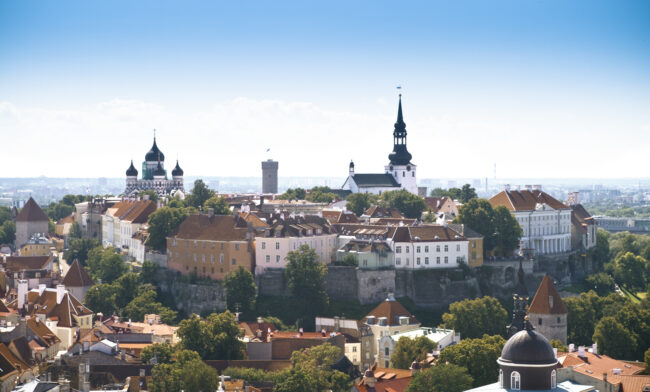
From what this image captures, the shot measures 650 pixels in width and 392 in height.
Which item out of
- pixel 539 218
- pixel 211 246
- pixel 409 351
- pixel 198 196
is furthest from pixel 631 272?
pixel 409 351

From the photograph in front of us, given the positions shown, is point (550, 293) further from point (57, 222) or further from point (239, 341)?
point (57, 222)

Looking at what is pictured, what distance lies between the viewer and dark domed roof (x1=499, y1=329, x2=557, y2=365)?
5444cm

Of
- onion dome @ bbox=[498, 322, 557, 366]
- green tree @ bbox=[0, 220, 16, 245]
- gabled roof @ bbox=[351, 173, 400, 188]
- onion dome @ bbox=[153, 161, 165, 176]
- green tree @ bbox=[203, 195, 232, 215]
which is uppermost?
onion dome @ bbox=[153, 161, 165, 176]

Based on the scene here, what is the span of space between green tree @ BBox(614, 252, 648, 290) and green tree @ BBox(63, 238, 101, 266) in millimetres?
52610

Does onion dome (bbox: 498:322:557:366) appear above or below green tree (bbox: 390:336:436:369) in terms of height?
above

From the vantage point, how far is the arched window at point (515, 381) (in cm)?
5481

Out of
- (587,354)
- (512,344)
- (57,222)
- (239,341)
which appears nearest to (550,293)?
(587,354)

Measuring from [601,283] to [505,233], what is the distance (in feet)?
44.1

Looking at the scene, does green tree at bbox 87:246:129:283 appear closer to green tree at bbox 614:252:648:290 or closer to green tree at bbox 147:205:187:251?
green tree at bbox 147:205:187:251

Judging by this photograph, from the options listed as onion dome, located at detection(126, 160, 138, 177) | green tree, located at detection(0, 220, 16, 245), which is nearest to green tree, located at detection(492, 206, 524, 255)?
green tree, located at detection(0, 220, 16, 245)

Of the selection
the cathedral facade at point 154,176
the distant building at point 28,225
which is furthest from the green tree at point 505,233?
the cathedral facade at point 154,176

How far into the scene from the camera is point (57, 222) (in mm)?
156750

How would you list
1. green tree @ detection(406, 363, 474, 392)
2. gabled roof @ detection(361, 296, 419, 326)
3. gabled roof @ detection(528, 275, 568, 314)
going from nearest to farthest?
green tree @ detection(406, 363, 474, 392) < gabled roof @ detection(528, 275, 568, 314) < gabled roof @ detection(361, 296, 419, 326)

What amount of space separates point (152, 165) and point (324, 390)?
10636 cm
